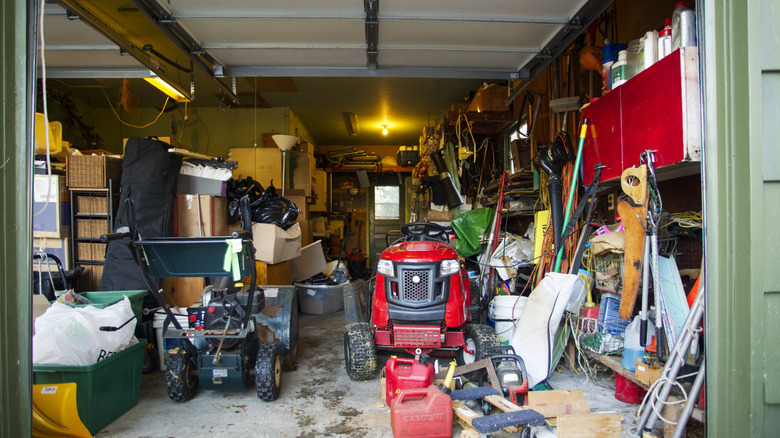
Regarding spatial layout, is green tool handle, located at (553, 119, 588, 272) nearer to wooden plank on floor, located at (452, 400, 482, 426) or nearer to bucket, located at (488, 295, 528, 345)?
bucket, located at (488, 295, 528, 345)

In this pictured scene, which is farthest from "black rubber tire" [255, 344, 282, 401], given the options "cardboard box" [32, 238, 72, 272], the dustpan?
"cardboard box" [32, 238, 72, 272]

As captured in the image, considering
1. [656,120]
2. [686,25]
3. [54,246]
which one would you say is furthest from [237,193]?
[686,25]

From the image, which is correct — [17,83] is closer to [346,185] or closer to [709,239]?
[709,239]

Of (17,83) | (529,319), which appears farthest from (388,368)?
(17,83)

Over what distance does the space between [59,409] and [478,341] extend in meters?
2.42

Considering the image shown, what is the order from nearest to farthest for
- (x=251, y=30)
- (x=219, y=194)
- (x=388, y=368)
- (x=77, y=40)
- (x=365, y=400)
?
1. (x=388, y=368)
2. (x=365, y=400)
3. (x=251, y=30)
4. (x=77, y=40)
5. (x=219, y=194)

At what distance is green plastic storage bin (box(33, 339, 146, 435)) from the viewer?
7.52 feet

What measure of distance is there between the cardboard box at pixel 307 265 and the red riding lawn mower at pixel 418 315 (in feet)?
10.3

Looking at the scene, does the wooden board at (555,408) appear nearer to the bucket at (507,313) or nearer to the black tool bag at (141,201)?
the bucket at (507,313)

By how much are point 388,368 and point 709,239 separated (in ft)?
5.76

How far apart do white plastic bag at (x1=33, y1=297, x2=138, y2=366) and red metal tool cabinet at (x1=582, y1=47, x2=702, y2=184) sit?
3263mm

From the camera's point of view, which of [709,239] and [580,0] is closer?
[709,239]

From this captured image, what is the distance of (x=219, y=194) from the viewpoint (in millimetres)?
4410

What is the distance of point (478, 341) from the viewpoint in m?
3.06
